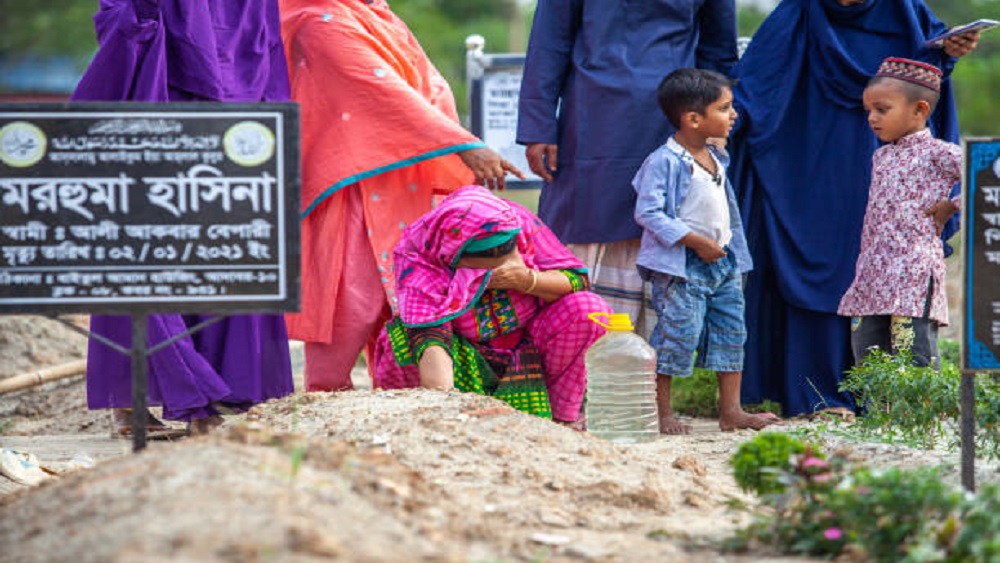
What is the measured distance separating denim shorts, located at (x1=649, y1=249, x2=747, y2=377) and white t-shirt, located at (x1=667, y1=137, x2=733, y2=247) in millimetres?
116

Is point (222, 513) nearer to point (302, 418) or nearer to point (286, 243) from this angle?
point (286, 243)

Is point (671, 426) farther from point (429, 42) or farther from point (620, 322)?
point (429, 42)

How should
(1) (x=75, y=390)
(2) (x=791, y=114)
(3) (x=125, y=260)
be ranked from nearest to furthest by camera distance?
(3) (x=125, y=260) < (2) (x=791, y=114) < (1) (x=75, y=390)

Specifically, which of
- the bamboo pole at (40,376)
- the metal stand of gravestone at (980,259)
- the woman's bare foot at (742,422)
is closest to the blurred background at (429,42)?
the bamboo pole at (40,376)

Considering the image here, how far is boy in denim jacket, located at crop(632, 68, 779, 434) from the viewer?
5.51 meters

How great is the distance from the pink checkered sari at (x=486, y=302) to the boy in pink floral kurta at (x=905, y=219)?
117cm

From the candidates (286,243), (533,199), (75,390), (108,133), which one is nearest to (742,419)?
(286,243)

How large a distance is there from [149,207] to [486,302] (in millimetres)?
1919

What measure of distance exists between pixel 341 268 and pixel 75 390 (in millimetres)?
2654

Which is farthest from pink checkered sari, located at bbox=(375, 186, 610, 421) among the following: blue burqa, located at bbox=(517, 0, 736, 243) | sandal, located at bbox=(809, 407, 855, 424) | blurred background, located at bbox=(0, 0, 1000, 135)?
blurred background, located at bbox=(0, 0, 1000, 135)

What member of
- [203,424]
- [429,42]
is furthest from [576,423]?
[429,42]

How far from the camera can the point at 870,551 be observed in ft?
9.84

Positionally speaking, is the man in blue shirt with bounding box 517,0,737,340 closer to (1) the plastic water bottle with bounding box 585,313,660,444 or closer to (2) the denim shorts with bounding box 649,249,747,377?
(2) the denim shorts with bounding box 649,249,747,377

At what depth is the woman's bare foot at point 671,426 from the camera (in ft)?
18.4
